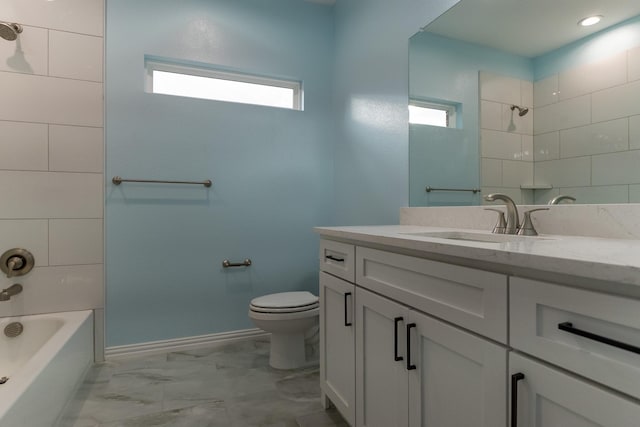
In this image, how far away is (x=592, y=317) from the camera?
Result: 0.53 meters

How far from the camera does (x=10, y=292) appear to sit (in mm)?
1829

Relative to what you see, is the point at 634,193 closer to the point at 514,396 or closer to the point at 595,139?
the point at 595,139

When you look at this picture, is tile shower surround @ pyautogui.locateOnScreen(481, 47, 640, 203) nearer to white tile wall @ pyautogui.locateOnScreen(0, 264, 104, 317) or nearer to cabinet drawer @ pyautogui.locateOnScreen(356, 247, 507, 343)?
cabinet drawer @ pyautogui.locateOnScreen(356, 247, 507, 343)

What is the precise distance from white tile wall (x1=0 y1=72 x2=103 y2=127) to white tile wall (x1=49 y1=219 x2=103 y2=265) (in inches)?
23.5

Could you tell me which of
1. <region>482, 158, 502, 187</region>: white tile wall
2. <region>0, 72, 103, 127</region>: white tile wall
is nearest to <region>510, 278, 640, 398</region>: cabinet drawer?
<region>482, 158, 502, 187</region>: white tile wall

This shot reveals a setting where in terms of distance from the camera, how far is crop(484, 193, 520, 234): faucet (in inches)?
46.8

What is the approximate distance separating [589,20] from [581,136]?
37 cm

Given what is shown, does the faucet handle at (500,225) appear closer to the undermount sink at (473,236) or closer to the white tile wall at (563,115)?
the undermount sink at (473,236)

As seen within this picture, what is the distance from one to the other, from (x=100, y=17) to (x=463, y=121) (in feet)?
7.20

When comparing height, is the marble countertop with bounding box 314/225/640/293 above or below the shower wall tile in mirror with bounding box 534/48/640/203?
below

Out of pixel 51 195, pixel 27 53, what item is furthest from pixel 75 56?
pixel 51 195

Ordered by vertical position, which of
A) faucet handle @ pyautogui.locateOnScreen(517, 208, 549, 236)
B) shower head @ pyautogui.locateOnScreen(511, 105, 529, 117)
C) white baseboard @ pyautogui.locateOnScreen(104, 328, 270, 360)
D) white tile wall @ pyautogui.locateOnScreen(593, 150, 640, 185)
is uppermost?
shower head @ pyautogui.locateOnScreen(511, 105, 529, 117)

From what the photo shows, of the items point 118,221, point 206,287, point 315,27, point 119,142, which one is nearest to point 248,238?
point 206,287

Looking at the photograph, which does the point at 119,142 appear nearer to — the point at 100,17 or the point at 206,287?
the point at 100,17
